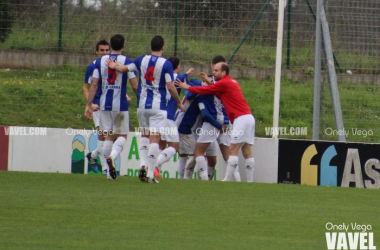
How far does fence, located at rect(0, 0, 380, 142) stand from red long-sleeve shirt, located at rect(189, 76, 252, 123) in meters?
2.13

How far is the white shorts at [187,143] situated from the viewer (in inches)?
532

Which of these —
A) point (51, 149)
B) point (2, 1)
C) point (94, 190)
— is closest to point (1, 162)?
point (51, 149)

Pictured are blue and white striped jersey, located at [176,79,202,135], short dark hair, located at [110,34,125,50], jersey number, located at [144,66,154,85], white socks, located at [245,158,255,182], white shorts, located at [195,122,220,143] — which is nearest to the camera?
jersey number, located at [144,66,154,85]

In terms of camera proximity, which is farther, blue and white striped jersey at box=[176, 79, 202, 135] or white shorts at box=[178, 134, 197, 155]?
white shorts at box=[178, 134, 197, 155]

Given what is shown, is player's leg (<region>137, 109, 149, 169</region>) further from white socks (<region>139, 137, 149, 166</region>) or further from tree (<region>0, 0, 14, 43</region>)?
tree (<region>0, 0, 14, 43</region>)

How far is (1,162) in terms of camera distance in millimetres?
15195

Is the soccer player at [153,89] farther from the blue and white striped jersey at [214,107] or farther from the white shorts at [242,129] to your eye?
the blue and white striped jersey at [214,107]

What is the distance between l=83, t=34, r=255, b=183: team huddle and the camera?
→ 10.6m

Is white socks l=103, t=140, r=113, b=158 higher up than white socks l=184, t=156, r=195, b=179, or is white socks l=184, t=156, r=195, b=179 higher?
white socks l=103, t=140, r=113, b=158

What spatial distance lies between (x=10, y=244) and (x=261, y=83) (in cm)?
986

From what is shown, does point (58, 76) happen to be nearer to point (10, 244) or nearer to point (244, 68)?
point (244, 68)

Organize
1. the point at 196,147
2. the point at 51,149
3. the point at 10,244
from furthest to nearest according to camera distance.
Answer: the point at 51,149 → the point at 196,147 → the point at 10,244

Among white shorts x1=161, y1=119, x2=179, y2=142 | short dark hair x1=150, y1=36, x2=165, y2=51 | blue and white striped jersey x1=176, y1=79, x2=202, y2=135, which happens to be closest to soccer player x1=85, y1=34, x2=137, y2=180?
short dark hair x1=150, y1=36, x2=165, y2=51

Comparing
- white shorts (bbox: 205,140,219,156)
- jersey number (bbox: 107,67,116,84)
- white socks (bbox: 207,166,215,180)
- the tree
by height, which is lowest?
Result: white socks (bbox: 207,166,215,180)
